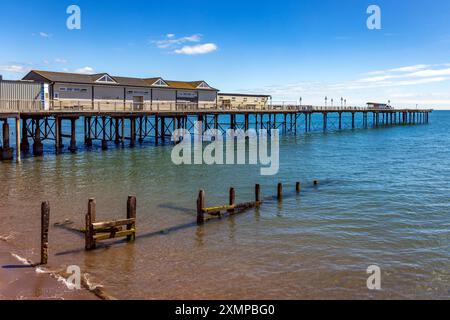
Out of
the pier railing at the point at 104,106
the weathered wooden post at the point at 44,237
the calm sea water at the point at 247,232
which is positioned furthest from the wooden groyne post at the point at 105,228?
the pier railing at the point at 104,106

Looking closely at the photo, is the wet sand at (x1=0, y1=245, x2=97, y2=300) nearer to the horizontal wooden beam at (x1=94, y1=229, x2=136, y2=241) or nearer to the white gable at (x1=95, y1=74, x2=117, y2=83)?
the horizontal wooden beam at (x1=94, y1=229, x2=136, y2=241)

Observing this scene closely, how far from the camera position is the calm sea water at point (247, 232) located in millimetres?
12750

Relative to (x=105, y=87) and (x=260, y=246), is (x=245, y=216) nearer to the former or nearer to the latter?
(x=260, y=246)

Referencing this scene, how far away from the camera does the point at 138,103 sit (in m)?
47.4

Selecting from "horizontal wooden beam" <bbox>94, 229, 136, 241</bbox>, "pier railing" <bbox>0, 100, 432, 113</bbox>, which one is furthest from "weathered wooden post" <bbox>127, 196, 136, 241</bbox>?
"pier railing" <bbox>0, 100, 432, 113</bbox>

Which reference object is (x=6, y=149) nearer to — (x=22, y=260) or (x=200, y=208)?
(x=200, y=208)

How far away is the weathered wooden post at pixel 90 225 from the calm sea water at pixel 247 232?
1.41 feet

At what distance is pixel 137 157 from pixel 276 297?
30.1m

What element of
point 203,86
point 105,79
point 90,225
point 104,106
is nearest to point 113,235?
point 90,225

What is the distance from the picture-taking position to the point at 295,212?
20938 millimetres

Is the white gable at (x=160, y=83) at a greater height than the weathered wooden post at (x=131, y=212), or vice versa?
the white gable at (x=160, y=83)

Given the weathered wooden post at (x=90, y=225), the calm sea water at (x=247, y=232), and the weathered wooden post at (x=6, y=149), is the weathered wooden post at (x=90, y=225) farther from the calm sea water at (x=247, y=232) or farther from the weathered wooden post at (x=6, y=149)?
the weathered wooden post at (x=6, y=149)

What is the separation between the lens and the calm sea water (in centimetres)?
Result: 1275

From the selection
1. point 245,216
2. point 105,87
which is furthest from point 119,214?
point 105,87
